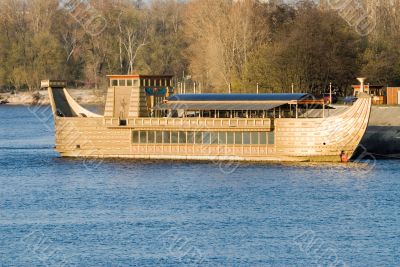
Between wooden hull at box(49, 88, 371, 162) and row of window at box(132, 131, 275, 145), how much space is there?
274mm

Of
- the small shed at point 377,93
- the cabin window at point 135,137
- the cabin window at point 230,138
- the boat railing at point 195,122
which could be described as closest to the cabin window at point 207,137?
the boat railing at point 195,122

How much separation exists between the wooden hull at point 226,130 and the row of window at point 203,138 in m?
0.27

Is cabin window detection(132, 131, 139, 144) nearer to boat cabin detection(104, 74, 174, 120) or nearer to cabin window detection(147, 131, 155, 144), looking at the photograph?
cabin window detection(147, 131, 155, 144)

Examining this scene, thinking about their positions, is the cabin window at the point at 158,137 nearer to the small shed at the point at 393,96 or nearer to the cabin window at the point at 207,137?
the cabin window at the point at 207,137

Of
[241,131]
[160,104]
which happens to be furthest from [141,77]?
[241,131]

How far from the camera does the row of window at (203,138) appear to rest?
8925cm

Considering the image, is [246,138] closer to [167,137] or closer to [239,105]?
[239,105]

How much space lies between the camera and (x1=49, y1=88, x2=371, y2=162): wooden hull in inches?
3391

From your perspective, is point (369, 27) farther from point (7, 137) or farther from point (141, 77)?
point (141, 77)

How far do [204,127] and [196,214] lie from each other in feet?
75.3

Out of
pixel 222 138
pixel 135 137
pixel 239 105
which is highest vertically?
pixel 239 105

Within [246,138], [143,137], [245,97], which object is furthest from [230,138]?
[143,137]

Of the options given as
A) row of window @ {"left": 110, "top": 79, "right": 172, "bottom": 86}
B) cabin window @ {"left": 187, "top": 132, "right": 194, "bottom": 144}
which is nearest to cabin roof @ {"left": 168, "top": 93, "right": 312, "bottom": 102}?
row of window @ {"left": 110, "top": 79, "right": 172, "bottom": 86}

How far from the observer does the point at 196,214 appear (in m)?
67.8
